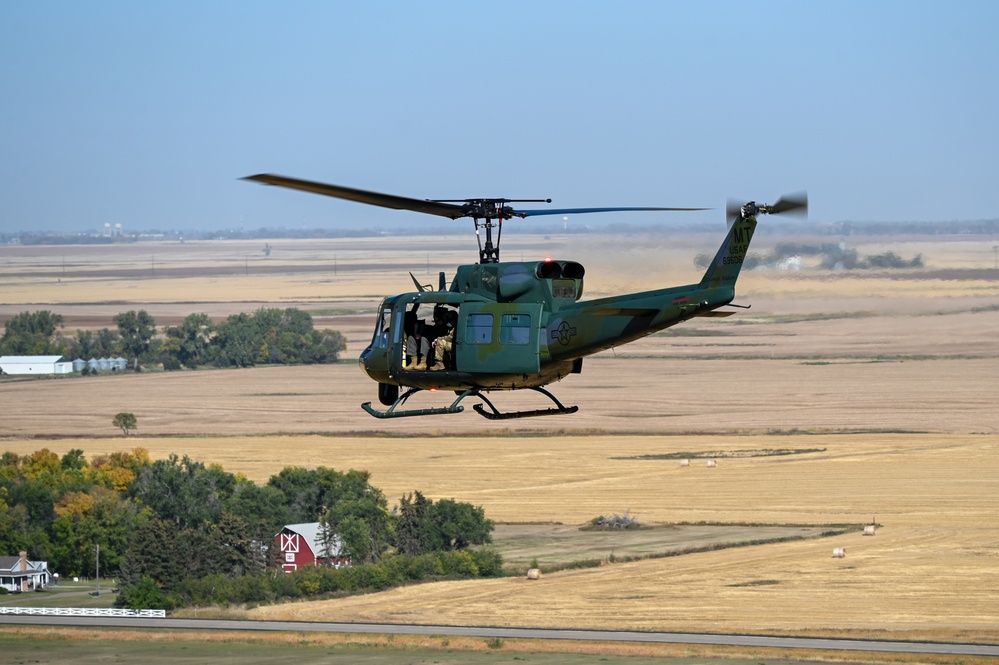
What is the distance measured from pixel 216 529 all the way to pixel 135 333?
4458 inches

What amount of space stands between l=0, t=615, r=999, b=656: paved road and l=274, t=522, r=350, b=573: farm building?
10.1 metres

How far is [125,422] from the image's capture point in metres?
126

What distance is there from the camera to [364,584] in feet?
253

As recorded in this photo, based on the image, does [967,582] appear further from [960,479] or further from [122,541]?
[122,541]

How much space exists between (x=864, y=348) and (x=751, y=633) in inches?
4148

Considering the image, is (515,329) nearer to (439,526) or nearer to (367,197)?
(367,197)

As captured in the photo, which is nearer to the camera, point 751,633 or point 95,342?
point 751,633

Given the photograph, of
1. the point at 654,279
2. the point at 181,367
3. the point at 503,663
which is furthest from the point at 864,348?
the point at 654,279

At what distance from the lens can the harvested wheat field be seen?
68.8 m

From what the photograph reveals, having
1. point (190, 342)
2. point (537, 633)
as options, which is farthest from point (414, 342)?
point (190, 342)

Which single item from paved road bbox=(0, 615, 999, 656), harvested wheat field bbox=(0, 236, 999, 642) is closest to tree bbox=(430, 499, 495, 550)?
Answer: harvested wheat field bbox=(0, 236, 999, 642)

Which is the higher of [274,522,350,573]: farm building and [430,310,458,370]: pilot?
[430,310,458,370]: pilot

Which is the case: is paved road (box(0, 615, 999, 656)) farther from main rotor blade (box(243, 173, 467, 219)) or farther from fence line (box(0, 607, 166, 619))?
main rotor blade (box(243, 173, 467, 219))

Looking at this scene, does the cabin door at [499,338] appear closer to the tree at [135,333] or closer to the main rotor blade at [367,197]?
the main rotor blade at [367,197]
